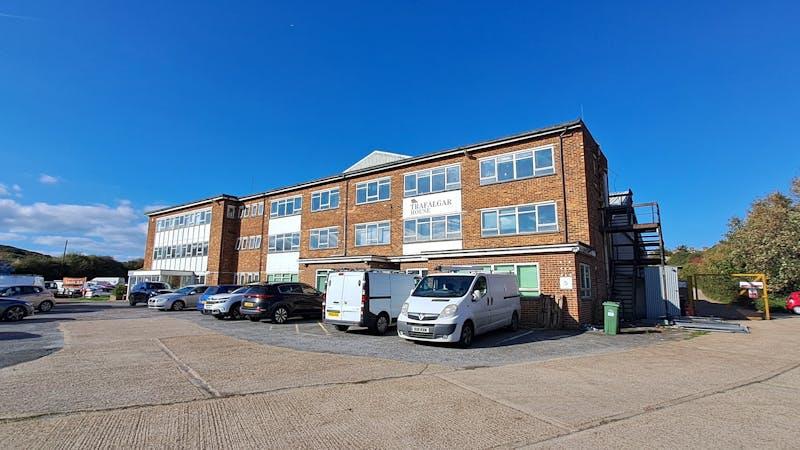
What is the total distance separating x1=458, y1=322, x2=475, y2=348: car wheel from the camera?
10.5 meters

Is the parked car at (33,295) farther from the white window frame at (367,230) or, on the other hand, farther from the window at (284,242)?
the white window frame at (367,230)

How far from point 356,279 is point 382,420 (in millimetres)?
8329

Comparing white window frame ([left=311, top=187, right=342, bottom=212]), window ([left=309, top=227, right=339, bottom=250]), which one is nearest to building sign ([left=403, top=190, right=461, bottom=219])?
white window frame ([left=311, top=187, right=342, bottom=212])

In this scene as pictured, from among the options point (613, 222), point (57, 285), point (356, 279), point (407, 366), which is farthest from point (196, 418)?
point (57, 285)

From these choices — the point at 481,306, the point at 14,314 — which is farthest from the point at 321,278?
the point at 481,306

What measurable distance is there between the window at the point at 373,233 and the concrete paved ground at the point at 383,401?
47.2 ft

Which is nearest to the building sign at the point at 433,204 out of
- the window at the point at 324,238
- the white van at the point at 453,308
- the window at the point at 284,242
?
the window at the point at 324,238

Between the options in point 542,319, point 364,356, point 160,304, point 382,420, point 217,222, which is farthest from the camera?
point 217,222

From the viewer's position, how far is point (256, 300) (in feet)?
52.4

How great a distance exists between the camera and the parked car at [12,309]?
16.0 meters

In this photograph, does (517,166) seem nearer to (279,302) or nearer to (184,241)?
(279,302)

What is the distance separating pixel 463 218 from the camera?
20.4 m

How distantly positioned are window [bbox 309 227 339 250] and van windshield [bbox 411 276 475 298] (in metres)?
15.0

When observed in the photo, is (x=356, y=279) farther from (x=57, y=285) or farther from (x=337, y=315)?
(x=57, y=285)
